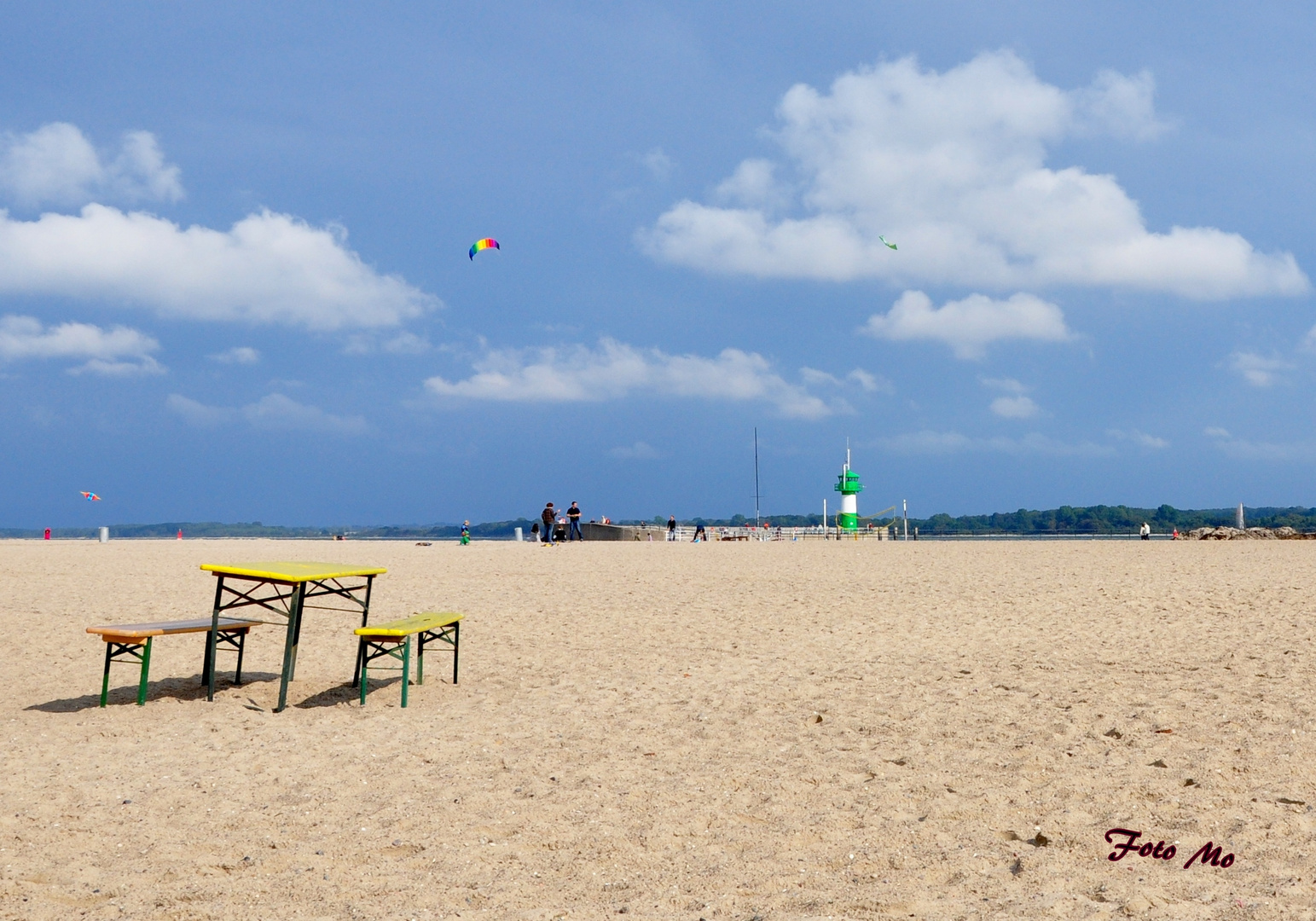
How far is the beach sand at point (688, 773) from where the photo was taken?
408 centimetres

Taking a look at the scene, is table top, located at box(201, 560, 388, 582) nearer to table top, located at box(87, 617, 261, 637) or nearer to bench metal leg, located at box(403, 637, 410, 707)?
table top, located at box(87, 617, 261, 637)

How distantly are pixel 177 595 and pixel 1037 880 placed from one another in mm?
14019

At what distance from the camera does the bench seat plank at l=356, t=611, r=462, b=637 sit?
7.60 m

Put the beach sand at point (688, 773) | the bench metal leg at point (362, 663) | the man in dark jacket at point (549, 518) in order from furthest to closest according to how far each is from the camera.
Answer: the man in dark jacket at point (549, 518) < the bench metal leg at point (362, 663) < the beach sand at point (688, 773)

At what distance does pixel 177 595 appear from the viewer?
15.1 m
